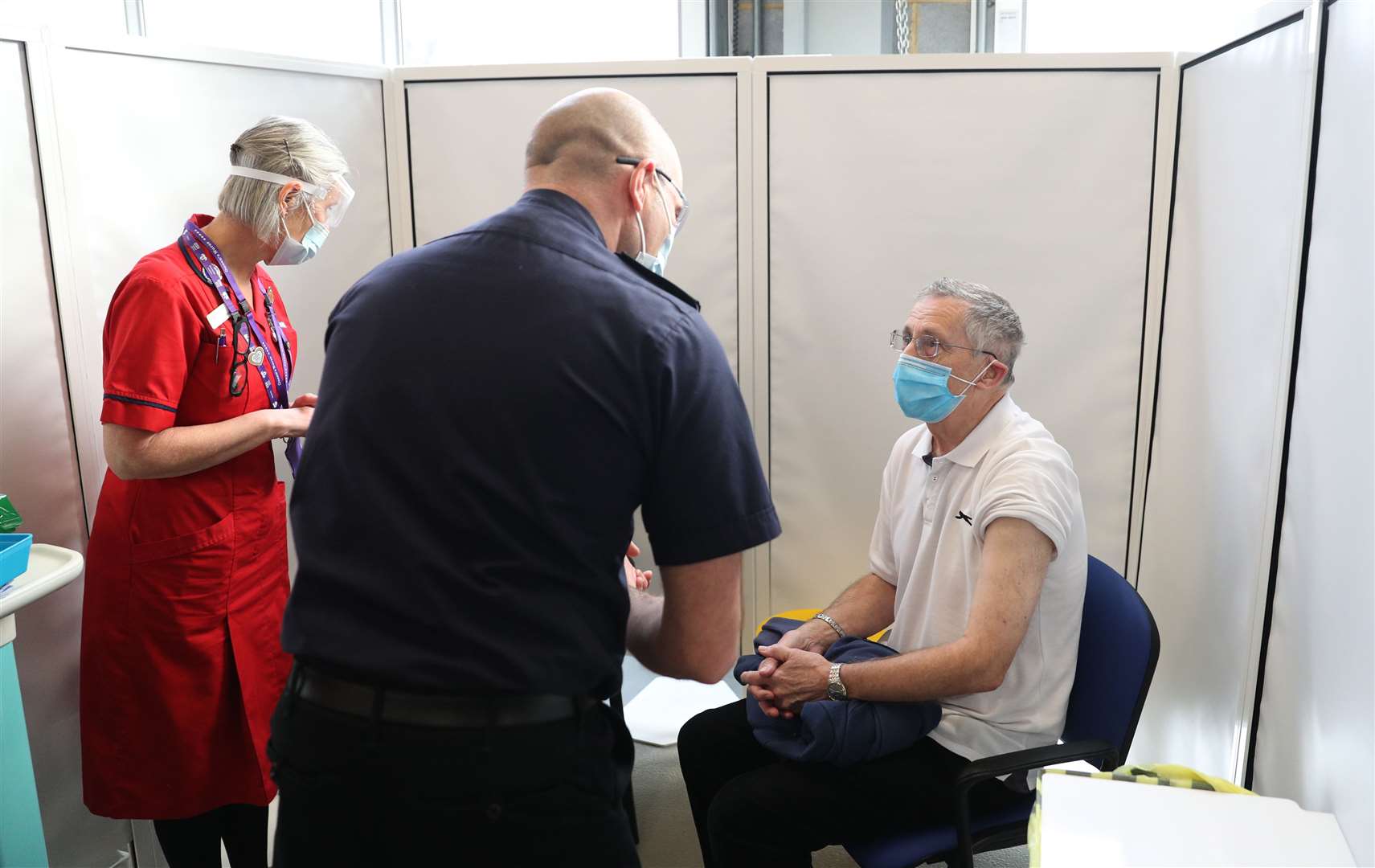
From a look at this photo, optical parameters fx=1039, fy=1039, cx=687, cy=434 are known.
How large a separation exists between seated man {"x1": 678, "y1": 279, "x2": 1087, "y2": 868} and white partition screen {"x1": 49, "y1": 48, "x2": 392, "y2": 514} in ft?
4.69

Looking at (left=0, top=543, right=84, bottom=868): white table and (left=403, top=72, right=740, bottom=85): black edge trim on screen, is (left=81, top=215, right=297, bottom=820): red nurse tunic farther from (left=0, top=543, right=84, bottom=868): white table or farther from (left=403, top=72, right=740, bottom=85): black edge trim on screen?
(left=403, top=72, right=740, bottom=85): black edge trim on screen

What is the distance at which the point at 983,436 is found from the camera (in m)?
1.74

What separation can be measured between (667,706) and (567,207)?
201cm

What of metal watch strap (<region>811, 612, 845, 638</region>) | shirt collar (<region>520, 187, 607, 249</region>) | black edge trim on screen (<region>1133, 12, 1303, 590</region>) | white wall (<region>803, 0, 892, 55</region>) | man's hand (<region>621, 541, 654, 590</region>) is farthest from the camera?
white wall (<region>803, 0, 892, 55</region>)

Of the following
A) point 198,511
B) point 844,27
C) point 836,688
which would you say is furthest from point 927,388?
point 844,27

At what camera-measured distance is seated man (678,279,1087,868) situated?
1.58 metres

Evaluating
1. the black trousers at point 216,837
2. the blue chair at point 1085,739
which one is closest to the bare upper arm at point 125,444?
the black trousers at point 216,837

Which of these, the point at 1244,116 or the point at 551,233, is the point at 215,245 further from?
the point at 1244,116

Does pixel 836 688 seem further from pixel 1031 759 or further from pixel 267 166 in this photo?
pixel 267 166

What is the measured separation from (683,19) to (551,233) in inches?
113

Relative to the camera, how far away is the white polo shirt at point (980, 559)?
63.8 inches

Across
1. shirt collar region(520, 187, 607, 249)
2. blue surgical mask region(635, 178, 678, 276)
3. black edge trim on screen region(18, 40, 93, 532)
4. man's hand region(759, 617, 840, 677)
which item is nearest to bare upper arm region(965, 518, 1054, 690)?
man's hand region(759, 617, 840, 677)

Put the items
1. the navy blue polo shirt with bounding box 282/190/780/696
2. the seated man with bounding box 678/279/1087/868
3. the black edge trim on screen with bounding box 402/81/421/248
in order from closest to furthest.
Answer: the navy blue polo shirt with bounding box 282/190/780/696, the seated man with bounding box 678/279/1087/868, the black edge trim on screen with bounding box 402/81/421/248

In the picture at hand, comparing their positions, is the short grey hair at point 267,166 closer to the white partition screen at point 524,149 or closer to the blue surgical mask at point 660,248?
the white partition screen at point 524,149
